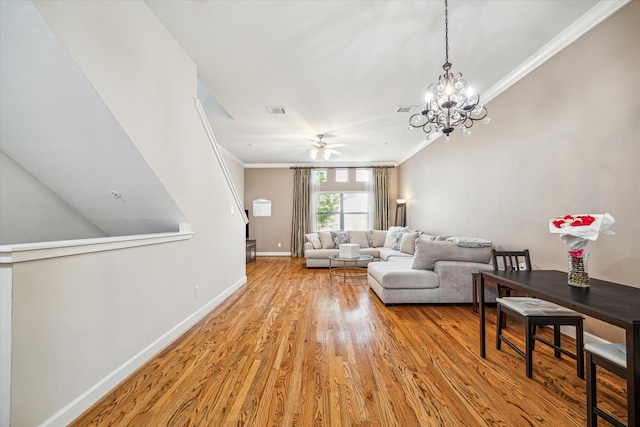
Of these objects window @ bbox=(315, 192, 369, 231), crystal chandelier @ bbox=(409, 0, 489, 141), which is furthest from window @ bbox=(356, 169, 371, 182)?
crystal chandelier @ bbox=(409, 0, 489, 141)

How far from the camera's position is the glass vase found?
5.36 feet

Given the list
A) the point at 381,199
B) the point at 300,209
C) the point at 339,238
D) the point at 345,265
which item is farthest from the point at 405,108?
the point at 300,209

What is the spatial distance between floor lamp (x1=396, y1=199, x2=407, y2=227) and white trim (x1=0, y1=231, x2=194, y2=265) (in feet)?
21.0

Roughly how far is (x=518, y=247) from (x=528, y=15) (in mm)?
2324

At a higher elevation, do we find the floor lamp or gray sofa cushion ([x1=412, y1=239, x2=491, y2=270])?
the floor lamp

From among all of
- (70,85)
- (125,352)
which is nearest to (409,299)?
(125,352)

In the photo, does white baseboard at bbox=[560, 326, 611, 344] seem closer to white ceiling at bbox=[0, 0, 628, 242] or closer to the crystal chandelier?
the crystal chandelier

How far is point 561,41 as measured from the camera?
2498 millimetres

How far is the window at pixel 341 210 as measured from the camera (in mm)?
8133

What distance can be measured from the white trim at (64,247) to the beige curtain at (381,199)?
6.40 metres

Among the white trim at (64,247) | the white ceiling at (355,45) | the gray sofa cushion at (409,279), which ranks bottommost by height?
the gray sofa cushion at (409,279)

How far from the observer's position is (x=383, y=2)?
214 cm

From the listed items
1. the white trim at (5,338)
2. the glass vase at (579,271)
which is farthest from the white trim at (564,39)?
the white trim at (5,338)

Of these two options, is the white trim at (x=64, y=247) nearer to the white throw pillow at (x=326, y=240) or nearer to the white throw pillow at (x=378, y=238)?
the white throw pillow at (x=326, y=240)
